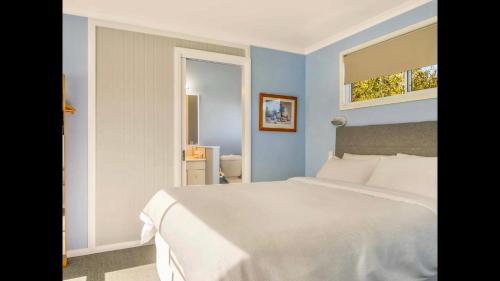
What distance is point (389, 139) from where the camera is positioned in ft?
10.0

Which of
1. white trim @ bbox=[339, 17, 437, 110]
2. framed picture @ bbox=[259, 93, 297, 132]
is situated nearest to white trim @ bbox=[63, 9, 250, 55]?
framed picture @ bbox=[259, 93, 297, 132]

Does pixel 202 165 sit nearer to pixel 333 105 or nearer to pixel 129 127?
pixel 129 127

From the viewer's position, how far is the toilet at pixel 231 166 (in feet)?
20.4

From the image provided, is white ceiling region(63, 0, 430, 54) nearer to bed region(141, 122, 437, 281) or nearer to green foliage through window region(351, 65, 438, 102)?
green foliage through window region(351, 65, 438, 102)

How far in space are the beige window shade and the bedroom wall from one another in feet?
0.40

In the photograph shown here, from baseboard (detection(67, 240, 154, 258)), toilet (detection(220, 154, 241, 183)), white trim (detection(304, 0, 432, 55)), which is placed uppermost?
white trim (detection(304, 0, 432, 55))

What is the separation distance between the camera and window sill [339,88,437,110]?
2759mm

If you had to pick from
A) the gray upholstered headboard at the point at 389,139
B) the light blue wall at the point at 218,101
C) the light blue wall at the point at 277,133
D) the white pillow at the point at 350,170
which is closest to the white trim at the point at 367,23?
the light blue wall at the point at 277,133

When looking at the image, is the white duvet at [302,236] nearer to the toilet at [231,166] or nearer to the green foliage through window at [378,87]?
the green foliage through window at [378,87]

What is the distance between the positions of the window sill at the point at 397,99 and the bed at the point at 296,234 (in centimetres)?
110
